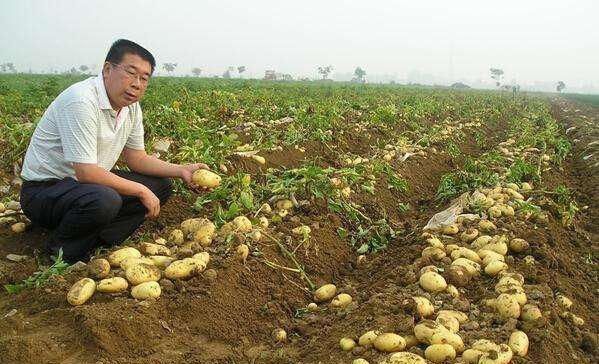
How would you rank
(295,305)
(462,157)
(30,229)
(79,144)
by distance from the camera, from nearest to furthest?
(295,305)
(79,144)
(30,229)
(462,157)

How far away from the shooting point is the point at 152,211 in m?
3.57

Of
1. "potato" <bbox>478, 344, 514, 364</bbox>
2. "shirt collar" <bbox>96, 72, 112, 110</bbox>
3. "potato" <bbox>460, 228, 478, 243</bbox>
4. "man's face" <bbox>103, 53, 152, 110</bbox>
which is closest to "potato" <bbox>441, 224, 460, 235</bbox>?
"potato" <bbox>460, 228, 478, 243</bbox>

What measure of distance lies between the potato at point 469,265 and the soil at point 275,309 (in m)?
0.06

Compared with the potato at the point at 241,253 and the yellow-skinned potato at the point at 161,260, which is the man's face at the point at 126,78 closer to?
the yellow-skinned potato at the point at 161,260

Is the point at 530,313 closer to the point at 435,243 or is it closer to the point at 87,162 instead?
the point at 435,243

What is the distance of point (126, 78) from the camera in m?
3.41

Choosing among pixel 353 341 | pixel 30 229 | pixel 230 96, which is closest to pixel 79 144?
pixel 30 229

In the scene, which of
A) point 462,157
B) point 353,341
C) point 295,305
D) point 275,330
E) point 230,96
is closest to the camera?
point 353,341

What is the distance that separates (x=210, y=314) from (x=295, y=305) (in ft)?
1.76

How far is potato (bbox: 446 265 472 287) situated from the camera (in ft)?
9.86

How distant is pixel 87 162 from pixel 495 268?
99.3 inches

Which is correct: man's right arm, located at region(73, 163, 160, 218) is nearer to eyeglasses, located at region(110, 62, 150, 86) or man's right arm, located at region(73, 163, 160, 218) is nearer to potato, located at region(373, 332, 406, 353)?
eyeglasses, located at region(110, 62, 150, 86)

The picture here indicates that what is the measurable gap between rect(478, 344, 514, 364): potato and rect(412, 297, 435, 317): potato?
0.42 metres

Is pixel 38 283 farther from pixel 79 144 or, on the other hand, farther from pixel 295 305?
pixel 295 305
